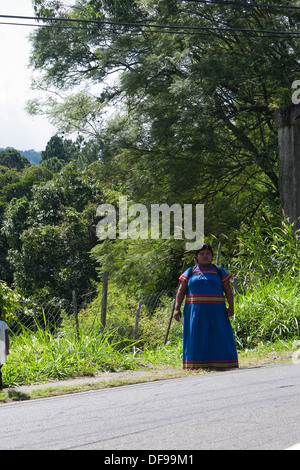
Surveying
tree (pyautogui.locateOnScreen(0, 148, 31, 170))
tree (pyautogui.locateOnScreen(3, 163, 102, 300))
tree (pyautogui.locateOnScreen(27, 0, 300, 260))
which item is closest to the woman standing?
tree (pyautogui.locateOnScreen(27, 0, 300, 260))

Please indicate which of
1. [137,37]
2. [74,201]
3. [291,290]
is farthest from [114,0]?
[74,201]

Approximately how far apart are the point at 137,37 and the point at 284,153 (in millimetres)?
6007

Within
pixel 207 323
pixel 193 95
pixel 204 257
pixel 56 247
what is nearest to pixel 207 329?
pixel 207 323

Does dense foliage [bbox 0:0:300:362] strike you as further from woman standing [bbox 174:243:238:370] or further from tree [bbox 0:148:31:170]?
tree [bbox 0:148:31:170]

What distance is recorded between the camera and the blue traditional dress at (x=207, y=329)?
8.28 metres

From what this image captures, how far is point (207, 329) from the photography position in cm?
827

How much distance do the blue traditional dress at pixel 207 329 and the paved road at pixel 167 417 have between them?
1049 millimetres

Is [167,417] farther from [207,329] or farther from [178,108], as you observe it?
[178,108]

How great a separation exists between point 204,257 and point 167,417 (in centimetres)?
342

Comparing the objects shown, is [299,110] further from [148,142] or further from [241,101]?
[148,142]

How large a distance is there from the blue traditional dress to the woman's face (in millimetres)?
103

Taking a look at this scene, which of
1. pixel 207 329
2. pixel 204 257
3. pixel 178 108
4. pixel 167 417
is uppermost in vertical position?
pixel 178 108

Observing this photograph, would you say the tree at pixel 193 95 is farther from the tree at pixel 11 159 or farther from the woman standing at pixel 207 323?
the tree at pixel 11 159

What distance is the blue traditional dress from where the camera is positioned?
27.2ft
